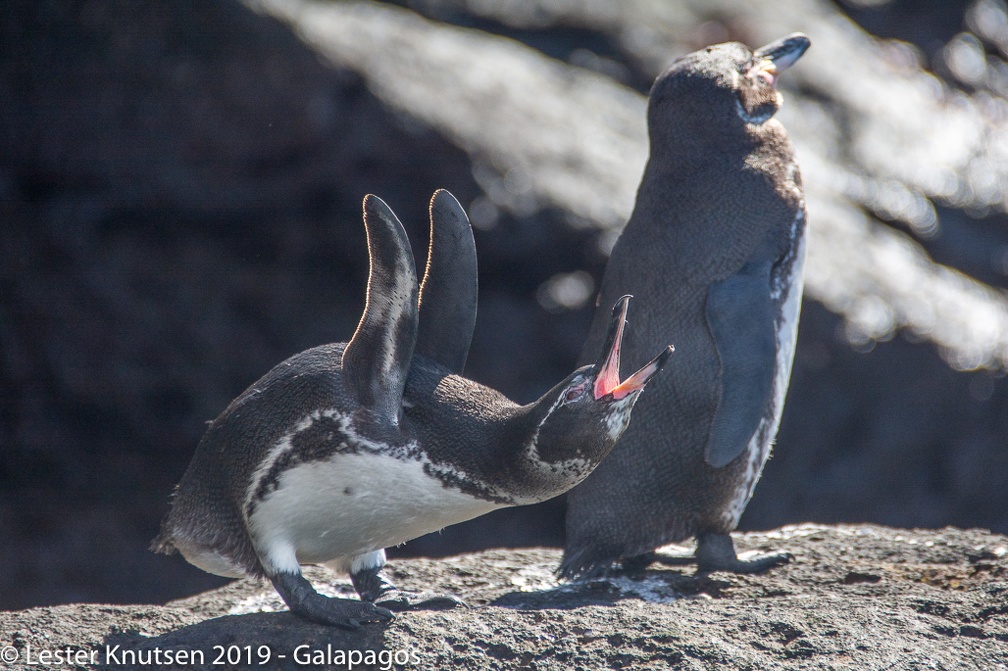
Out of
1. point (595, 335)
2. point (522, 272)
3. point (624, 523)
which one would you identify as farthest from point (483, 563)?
point (522, 272)

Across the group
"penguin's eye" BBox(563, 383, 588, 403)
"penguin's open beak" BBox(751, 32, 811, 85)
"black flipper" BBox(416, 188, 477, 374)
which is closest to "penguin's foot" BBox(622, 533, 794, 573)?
"black flipper" BBox(416, 188, 477, 374)

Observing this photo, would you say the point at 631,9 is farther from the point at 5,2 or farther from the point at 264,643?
the point at 264,643

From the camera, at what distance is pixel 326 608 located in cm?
301

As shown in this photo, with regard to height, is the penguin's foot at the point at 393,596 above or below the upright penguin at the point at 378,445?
below

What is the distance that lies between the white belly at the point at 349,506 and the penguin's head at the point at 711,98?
1.91m

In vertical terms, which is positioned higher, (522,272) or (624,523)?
(522,272)

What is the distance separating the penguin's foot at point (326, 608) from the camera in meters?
2.99

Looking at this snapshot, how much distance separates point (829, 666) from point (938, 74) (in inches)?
399

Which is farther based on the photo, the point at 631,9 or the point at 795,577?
the point at 631,9

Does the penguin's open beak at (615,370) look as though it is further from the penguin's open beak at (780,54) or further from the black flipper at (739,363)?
the penguin's open beak at (780,54)

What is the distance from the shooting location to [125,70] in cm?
699

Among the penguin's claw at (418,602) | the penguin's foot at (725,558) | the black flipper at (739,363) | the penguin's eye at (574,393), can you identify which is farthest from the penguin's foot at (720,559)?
the penguin's eye at (574,393)

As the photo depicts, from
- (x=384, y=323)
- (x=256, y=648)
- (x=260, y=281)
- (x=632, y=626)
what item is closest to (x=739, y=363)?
(x=632, y=626)

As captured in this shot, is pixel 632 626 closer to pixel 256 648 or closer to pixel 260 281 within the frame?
pixel 256 648
